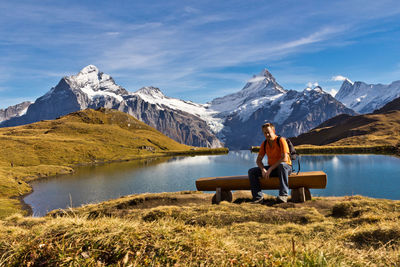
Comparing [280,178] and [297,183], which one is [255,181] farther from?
[297,183]

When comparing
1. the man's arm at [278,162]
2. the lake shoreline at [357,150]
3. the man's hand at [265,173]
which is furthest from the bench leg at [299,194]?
the lake shoreline at [357,150]

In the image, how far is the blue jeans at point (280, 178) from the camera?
49.5 feet

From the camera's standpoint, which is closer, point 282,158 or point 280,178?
point 282,158

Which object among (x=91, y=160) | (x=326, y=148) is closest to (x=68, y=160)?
(x=91, y=160)

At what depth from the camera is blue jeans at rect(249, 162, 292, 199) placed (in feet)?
49.5

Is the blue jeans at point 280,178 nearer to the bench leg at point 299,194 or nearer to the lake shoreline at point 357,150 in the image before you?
the bench leg at point 299,194

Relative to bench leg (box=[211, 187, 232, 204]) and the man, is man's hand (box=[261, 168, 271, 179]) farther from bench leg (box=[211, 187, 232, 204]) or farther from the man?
bench leg (box=[211, 187, 232, 204])

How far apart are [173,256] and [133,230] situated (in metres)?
0.91

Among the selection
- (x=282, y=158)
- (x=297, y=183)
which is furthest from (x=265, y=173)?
(x=297, y=183)

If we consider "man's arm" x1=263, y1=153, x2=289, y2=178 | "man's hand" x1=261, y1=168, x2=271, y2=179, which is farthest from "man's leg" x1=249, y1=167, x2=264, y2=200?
"man's arm" x1=263, y1=153, x2=289, y2=178

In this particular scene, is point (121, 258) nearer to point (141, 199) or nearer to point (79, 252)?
point (79, 252)

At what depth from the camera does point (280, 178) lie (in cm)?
1512

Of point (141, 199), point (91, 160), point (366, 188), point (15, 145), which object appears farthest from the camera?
point (91, 160)

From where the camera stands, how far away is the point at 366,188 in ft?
165
